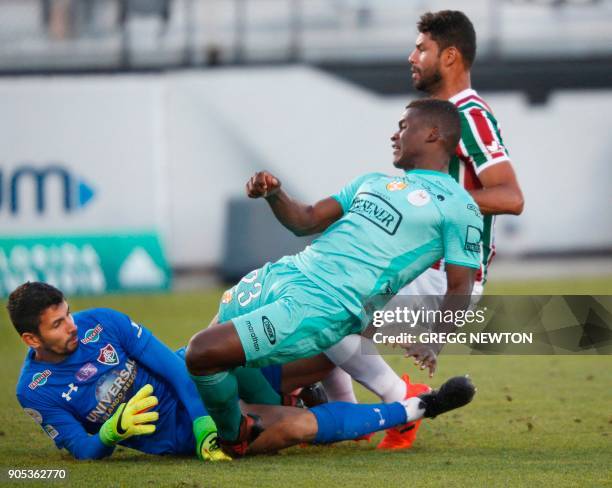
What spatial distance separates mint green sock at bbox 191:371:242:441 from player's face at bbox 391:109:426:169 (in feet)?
4.19

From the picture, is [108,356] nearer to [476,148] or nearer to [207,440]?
[207,440]

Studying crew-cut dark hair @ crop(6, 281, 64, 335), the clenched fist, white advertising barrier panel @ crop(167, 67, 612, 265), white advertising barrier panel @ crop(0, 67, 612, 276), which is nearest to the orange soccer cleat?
the clenched fist

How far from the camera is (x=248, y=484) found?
16.5 feet

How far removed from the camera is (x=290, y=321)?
5.38 meters

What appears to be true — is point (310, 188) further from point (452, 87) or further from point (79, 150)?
point (452, 87)

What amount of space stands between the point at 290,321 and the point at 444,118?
48.4 inches

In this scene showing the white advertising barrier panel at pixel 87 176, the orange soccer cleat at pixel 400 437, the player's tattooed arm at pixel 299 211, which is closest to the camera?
the player's tattooed arm at pixel 299 211

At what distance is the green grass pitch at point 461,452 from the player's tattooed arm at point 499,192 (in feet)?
3.84

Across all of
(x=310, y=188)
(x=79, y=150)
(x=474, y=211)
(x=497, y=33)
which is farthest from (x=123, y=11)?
(x=474, y=211)

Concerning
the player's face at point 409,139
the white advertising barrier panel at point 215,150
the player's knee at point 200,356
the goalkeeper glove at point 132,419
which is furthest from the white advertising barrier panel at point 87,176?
the player's knee at point 200,356

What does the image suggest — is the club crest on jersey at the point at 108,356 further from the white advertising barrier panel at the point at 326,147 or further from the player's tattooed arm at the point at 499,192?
the white advertising barrier panel at the point at 326,147

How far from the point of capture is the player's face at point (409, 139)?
5750 millimetres

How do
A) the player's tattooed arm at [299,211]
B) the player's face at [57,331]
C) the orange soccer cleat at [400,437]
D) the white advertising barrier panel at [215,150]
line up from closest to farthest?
the player's face at [57,331] → the player's tattooed arm at [299,211] → the orange soccer cleat at [400,437] → the white advertising barrier panel at [215,150]

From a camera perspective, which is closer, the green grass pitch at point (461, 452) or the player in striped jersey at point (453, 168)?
the green grass pitch at point (461, 452)
